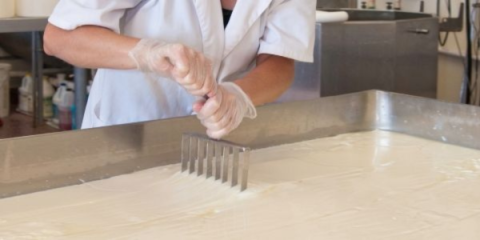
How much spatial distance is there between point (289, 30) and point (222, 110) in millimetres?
444

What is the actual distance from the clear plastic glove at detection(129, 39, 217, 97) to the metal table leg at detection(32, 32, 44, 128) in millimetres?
2403

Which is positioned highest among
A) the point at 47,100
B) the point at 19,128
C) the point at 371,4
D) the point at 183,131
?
the point at 371,4

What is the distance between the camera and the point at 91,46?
1513mm

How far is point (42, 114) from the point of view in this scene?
406 centimetres

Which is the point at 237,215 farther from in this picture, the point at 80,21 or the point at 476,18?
the point at 476,18

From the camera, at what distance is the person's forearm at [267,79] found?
5.58 ft

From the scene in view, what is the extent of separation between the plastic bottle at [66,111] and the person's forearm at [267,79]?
242cm

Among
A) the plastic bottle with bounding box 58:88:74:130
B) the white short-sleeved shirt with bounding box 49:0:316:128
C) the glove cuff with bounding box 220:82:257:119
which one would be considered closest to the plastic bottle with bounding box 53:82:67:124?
the plastic bottle with bounding box 58:88:74:130

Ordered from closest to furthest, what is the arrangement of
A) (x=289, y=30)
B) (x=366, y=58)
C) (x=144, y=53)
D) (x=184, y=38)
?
1. (x=144, y=53)
2. (x=184, y=38)
3. (x=289, y=30)
4. (x=366, y=58)

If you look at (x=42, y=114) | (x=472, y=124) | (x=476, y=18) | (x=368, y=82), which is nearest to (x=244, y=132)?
(x=472, y=124)

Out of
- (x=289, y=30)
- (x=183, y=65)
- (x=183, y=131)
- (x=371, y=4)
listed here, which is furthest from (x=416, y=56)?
(x=183, y=65)

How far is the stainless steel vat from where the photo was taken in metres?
2.76

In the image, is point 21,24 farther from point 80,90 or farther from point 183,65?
point 183,65

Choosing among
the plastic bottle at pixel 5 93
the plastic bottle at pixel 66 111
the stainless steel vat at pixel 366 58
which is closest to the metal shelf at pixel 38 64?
the plastic bottle at pixel 66 111
